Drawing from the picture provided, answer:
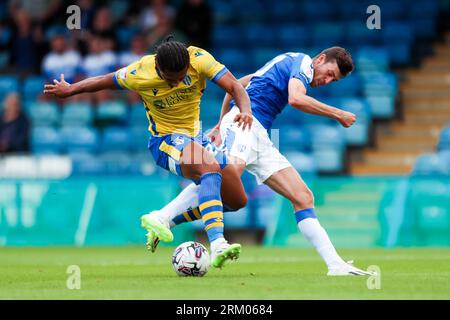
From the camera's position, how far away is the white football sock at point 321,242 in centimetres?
915

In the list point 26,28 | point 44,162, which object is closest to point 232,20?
point 26,28

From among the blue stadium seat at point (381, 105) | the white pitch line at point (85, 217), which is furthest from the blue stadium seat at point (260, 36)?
the white pitch line at point (85, 217)

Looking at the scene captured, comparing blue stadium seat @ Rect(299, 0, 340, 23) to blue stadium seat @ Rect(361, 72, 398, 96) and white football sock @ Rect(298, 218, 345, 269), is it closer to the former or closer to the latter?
blue stadium seat @ Rect(361, 72, 398, 96)

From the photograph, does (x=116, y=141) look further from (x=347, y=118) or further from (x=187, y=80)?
(x=347, y=118)

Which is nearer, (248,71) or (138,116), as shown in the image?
(138,116)

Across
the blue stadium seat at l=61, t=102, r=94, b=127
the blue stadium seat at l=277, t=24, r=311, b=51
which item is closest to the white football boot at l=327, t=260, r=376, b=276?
the blue stadium seat at l=61, t=102, r=94, b=127

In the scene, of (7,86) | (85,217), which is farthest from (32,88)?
(85,217)

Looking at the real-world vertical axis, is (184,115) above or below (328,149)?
below

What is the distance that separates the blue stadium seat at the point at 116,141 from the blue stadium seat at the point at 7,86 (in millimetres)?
2791

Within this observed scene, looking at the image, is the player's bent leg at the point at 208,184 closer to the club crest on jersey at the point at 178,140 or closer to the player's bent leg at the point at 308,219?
the club crest on jersey at the point at 178,140

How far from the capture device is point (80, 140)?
19281 millimetres

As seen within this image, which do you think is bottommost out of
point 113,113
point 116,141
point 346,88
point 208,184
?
point 208,184

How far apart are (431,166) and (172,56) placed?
8.37 m

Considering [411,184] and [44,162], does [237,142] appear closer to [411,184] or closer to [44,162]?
[411,184]
